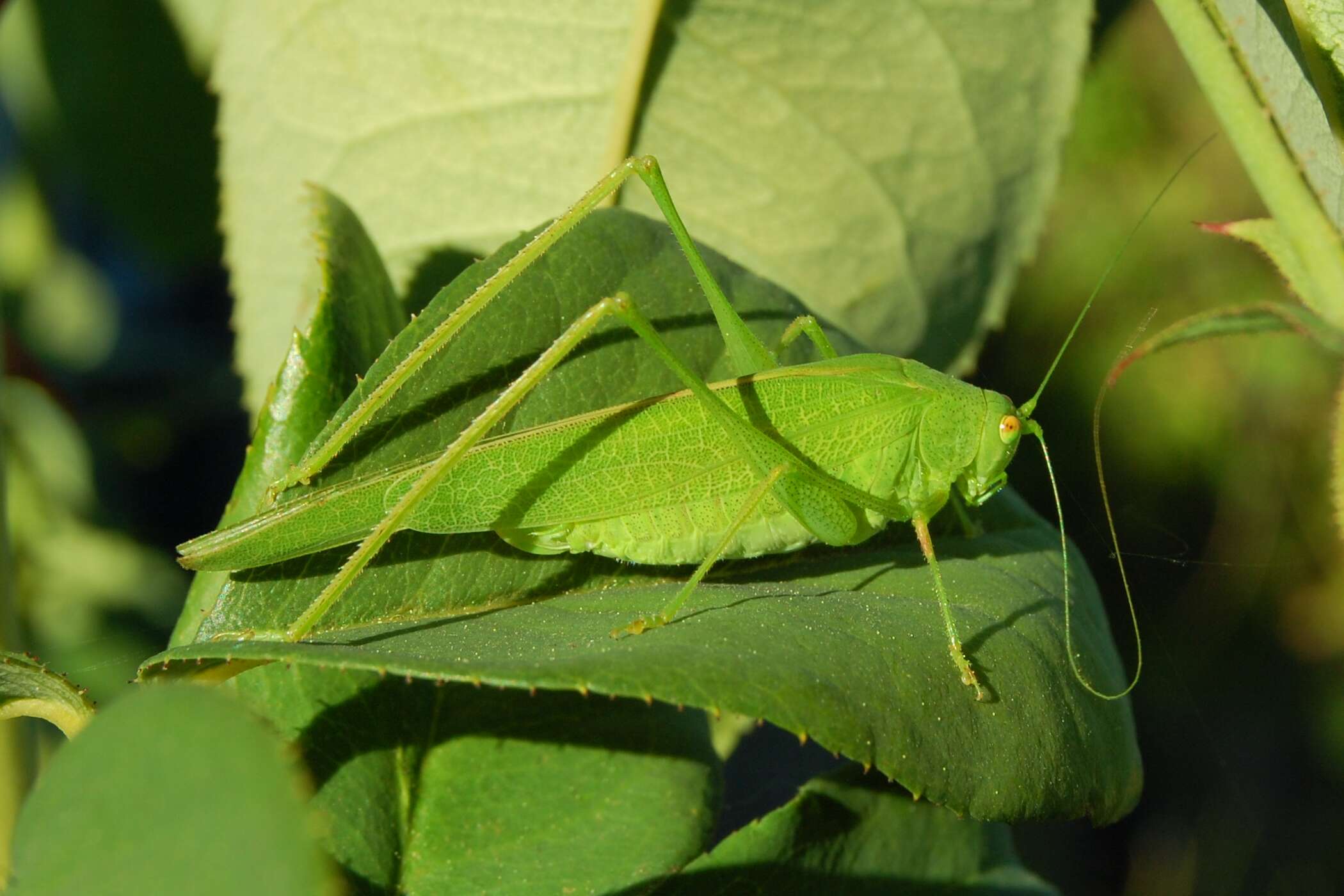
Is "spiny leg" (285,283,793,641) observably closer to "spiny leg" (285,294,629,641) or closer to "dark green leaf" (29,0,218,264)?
"spiny leg" (285,294,629,641)

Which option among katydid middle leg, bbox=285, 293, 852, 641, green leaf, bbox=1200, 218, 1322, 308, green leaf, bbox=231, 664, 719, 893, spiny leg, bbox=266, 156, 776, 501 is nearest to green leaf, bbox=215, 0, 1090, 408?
spiny leg, bbox=266, 156, 776, 501

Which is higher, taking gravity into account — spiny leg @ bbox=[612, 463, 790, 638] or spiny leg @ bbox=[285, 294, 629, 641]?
spiny leg @ bbox=[285, 294, 629, 641]

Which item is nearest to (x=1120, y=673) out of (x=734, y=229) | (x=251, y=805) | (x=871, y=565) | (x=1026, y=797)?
(x=871, y=565)

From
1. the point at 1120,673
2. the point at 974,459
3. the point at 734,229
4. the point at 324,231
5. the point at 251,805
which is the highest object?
the point at 324,231

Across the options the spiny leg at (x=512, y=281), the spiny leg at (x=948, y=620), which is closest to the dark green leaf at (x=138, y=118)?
the spiny leg at (x=512, y=281)

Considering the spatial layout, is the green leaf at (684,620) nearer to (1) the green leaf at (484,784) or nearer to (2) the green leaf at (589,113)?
(1) the green leaf at (484,784)

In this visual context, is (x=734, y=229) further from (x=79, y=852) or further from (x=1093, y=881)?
(x=1093, y=881)

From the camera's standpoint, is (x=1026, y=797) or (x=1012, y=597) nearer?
(x=1026, y=797)

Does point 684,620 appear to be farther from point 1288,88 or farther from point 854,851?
point 1288,88
